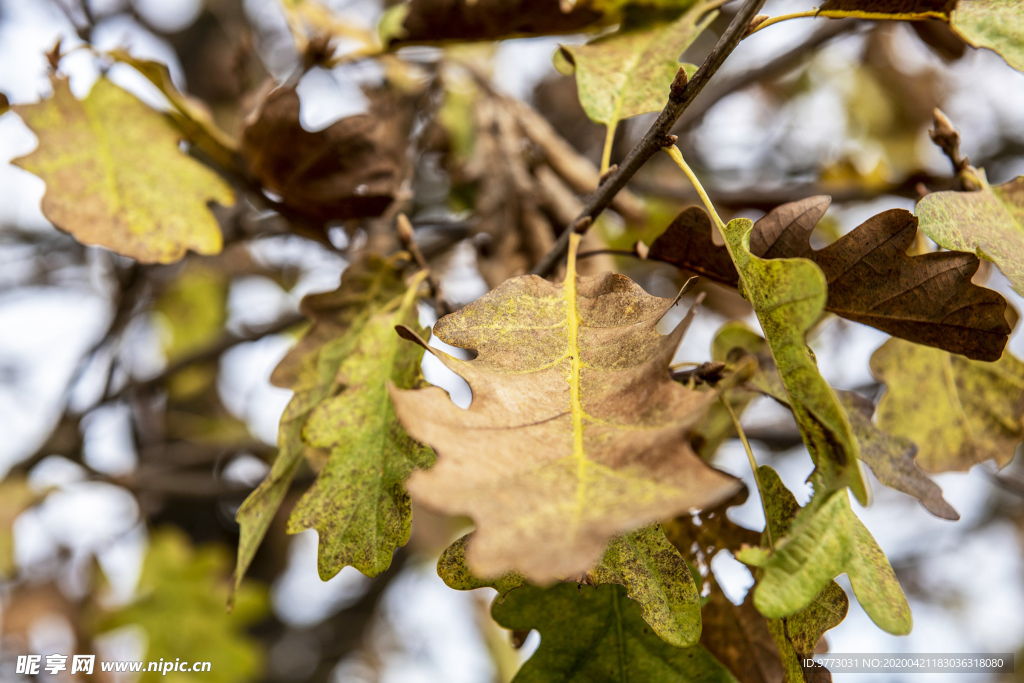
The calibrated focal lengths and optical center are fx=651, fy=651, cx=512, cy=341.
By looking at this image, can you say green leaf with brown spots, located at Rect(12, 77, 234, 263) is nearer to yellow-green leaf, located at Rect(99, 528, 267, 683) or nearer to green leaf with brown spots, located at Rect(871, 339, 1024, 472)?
green leaf with brown spots, located at Rect(871, 339, 1024, 472)

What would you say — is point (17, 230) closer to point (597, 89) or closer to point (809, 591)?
point (597, 89)

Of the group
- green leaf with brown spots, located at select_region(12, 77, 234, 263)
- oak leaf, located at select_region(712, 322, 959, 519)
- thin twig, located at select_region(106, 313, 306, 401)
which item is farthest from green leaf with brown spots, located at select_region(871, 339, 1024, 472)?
thin twig, located at select_region(106, 313, 306, 401)

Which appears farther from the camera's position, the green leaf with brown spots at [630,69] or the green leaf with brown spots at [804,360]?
the green leaf with brown spots at [630,69]

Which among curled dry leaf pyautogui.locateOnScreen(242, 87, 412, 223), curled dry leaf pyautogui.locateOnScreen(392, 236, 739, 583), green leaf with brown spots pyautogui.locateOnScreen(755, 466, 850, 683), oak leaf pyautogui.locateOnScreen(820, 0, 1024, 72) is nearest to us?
curled dry leaf pyautogui.locateOnScreen(392, 236, 739, 583)

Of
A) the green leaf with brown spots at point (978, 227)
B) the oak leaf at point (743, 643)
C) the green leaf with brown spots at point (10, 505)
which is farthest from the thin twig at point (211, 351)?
the green leaf with brown spots at point (978, 227)

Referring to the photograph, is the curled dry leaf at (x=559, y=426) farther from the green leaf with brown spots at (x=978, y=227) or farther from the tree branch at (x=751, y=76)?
the tree branch at (x=751, y=76)

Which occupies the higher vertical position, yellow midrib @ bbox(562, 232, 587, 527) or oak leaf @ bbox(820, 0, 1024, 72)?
oak leaf @ bbox(820, 0, 1024, 72)

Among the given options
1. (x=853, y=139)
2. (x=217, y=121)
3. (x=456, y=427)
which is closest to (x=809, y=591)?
(x=456, y=427)
